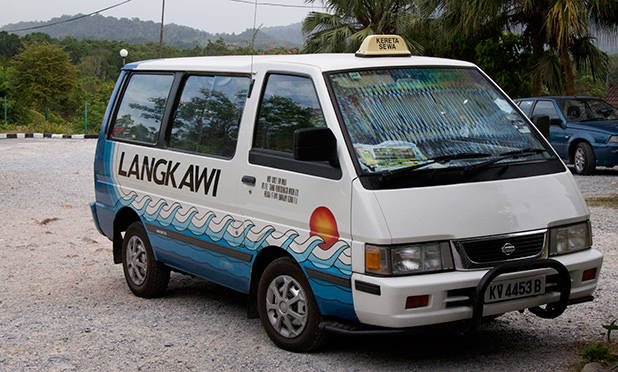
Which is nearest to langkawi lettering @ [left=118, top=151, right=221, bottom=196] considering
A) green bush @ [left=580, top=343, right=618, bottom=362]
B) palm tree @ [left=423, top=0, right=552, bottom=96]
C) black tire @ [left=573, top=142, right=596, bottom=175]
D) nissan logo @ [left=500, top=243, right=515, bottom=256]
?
nissan logo @ [left=500, top=243, right=515, bottom=256]

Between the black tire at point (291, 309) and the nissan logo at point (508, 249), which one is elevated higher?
the nissan logo at point (508, 249)

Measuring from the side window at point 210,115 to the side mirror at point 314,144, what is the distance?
1121 mm

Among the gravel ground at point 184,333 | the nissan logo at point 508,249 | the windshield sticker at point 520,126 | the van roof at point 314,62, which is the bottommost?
the gravel ground at point 184,333

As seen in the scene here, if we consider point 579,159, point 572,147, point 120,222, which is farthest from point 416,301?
point 572,147

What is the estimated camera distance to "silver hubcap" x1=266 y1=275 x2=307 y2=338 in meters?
5.33

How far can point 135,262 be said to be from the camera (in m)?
7.33

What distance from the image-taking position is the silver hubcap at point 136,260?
7.21m

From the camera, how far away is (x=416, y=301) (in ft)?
15.2

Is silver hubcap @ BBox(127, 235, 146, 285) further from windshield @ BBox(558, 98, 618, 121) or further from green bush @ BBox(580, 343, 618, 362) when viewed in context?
windshield @ BBox(558, 98, 618, 121)

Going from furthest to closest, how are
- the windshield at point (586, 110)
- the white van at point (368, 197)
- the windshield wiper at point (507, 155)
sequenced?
the windshield at point (586, 110), the windshield wiper at point (507, 155), the white van at point (368, 197)

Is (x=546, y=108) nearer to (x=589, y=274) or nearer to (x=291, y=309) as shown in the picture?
(x=589, y=274)

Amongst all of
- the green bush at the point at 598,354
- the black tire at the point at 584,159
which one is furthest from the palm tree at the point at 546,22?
the green bush at the point at 598,354

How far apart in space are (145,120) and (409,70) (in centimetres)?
255

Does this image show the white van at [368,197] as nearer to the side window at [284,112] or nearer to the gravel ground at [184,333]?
the side window at [284,112]
